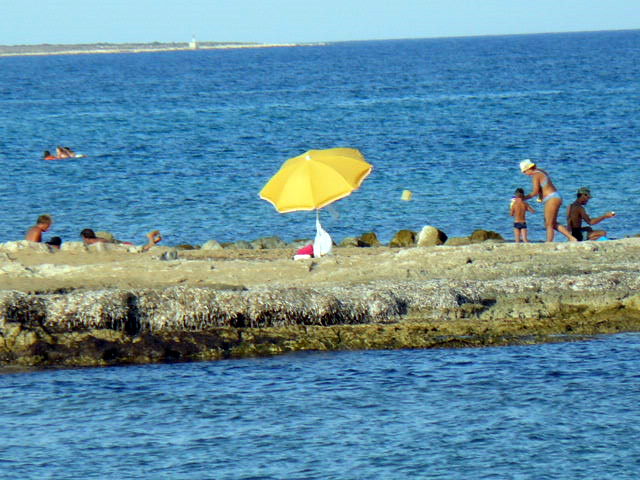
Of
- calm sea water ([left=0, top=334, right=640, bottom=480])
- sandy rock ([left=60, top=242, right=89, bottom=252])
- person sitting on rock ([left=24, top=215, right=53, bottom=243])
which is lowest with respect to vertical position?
calm sea water ([left=0, top=334, right=640, bottom=480])

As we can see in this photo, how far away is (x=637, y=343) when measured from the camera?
46.0 feet

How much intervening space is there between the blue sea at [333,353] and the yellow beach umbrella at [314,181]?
2.67 feet

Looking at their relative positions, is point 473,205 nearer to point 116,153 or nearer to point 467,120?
point 116,153

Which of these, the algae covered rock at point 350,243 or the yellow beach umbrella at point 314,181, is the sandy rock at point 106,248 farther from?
the algae covered rock at point 350,243

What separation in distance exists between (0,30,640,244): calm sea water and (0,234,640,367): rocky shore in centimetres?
237

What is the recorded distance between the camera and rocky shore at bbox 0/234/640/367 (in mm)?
13914

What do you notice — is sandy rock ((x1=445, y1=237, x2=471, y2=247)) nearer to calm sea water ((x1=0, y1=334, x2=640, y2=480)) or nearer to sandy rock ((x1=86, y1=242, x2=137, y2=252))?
sandy rock ((x1=86, y1=242, x2=137, y2=252))

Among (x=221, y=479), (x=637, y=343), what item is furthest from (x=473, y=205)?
(x=221, y=479)

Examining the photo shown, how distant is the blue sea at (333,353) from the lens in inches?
428

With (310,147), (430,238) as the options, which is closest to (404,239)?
(430,238)

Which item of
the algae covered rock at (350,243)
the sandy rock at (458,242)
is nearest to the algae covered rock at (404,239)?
the algae covered rock at (350,243)

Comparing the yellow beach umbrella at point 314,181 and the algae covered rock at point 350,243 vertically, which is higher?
the yellow beach umbrella at point 314,181

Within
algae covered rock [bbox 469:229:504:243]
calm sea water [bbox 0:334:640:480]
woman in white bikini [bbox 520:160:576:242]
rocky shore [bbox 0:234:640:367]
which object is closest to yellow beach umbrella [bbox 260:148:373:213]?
rocky shore [bbox 0:234:640:367]

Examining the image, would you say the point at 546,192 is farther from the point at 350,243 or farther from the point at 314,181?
the point at 350,243
